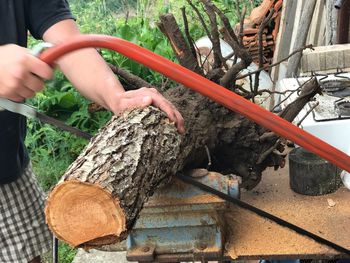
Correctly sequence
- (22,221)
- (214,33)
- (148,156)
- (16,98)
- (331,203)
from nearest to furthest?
1. (16,98)
2. (148,156)
3. (331,203)
4. (214,33)
5. (22,221)

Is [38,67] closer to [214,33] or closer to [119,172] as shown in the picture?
[119,172]

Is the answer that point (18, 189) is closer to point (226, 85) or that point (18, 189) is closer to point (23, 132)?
point (23, 132)

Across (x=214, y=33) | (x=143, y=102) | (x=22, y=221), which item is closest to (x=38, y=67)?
(x=143, y=102)

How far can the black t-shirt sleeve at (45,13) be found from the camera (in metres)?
1.93

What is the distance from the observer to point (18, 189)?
6.93ft

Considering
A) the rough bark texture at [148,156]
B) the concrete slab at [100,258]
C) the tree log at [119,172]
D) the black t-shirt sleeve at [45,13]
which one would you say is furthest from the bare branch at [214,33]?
the concrete slab at [100,258]

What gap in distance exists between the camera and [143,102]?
1.62m

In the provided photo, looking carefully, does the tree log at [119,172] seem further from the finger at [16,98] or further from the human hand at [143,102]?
the finger at [16,98]

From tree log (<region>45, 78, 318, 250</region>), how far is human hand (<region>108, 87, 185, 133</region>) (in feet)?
0.08

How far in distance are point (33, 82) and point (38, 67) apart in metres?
0.05

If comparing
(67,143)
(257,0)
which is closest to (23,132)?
(67,143)

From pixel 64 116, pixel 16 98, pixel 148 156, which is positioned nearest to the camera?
pixel 16 98

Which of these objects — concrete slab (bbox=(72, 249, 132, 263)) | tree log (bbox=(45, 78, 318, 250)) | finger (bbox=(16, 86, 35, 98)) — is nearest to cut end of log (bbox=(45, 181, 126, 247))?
tree log (bbox=(45, 78, 318, 250))

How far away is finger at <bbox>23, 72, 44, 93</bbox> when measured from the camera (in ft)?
4.10
